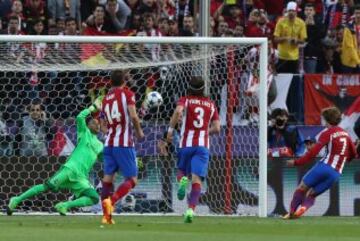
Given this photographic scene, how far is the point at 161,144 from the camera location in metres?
19.0

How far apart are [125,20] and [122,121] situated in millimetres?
6917

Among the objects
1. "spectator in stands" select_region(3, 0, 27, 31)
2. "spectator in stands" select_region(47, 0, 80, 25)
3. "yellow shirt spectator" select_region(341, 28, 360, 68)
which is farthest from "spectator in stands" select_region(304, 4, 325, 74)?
"spectator in stands" select_region(3, 0, 27, 31)

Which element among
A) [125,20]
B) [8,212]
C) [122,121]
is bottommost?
[8,212]

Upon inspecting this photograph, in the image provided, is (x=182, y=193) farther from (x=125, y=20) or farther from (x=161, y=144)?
(x=125, y=20)

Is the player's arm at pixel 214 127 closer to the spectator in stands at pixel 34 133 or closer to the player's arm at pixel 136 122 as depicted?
the player's arm at pixel 136 122

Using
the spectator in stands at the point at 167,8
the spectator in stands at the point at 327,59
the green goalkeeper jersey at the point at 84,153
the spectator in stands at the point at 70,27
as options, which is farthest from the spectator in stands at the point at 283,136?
the green goalkeeper jersey at the point at 84,153

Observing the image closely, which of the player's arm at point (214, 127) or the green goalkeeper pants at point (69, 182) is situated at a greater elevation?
the player's arm at point (214, 127)

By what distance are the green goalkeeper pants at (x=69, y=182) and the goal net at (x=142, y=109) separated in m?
1.24

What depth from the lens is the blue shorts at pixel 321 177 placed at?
1756 centimetres

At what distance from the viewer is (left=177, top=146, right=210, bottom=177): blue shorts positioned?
53.1ft

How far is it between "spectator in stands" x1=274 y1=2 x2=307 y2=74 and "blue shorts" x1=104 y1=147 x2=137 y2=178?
273 inches

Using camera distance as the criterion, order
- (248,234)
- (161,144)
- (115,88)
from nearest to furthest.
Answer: (248,234), (115,88), (161,144)

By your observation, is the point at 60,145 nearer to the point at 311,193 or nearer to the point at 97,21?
the point at 97,21

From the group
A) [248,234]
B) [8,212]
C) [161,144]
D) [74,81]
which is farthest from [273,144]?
[248,234]
